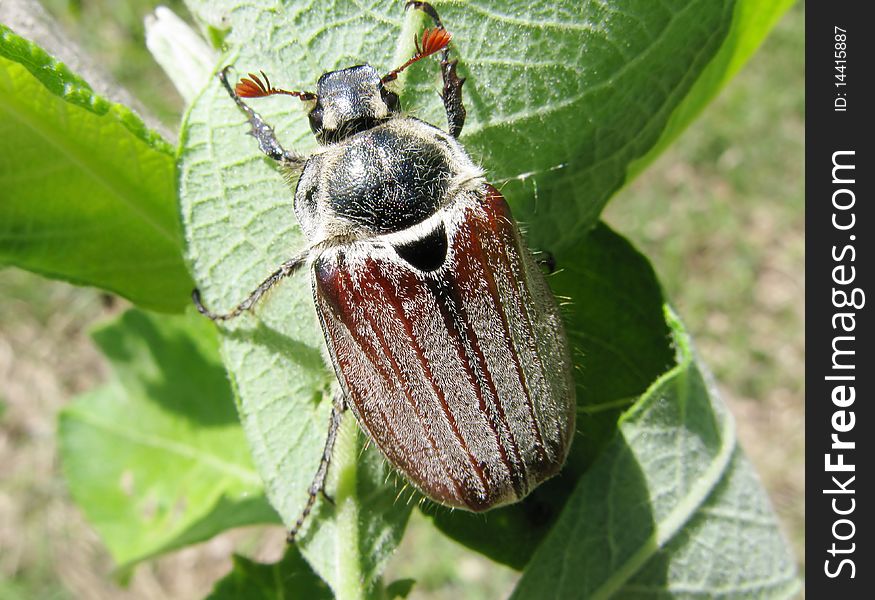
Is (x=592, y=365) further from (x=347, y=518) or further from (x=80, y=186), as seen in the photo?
(x=80, y=186)

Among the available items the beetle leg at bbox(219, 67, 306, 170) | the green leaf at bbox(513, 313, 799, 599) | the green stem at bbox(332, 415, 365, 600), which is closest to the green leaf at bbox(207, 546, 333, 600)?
the green stem at bbox(332, 415, 365, 600)

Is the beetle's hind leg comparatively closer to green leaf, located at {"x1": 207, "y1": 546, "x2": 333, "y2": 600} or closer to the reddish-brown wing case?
the reddish-brown wing case

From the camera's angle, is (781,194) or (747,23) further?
(781,194)

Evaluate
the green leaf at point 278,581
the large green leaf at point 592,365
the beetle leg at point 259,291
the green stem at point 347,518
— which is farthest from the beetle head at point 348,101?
the green leaf at point 278,581

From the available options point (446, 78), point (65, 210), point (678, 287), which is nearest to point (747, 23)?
point (446, 78)

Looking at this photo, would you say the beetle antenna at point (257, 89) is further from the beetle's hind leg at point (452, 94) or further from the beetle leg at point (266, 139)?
the beetle's hind leg at point (452, 94)
